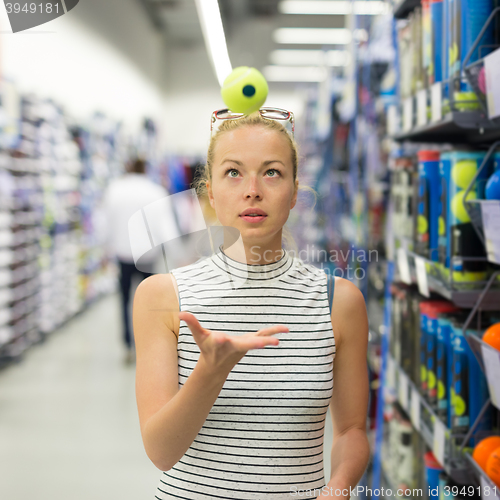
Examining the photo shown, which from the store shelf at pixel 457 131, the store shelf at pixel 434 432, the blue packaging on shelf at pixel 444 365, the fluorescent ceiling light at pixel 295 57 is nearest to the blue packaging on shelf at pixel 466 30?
the store shelf at pixel 457 131

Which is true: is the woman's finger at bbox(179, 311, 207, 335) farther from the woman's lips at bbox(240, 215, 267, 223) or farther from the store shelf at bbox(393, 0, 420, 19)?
the store shelf at bbox(393, 0, 420, 19)

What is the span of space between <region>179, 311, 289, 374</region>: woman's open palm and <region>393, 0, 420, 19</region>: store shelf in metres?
1.53

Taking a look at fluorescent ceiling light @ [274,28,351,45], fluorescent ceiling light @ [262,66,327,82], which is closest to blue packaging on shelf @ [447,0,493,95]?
fluorescent ceiling light @ [274,28,351,45]

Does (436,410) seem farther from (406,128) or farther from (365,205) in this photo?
(365,205)

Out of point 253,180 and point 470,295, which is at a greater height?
point 253,180

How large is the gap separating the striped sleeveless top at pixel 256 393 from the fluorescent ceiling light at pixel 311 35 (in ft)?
30.0

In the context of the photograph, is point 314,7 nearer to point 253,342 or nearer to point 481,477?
point 481,477

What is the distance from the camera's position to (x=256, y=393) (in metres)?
0.95

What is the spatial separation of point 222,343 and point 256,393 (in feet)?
0.93

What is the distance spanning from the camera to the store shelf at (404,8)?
1802mm

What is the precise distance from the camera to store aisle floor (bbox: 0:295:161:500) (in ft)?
8.86

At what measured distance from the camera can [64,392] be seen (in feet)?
13.2

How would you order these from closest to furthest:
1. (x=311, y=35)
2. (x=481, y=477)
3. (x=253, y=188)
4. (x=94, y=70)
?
(x=253, y=188) < (x=481, y=477) < (x=94, y=70) < (x=311, y=35)

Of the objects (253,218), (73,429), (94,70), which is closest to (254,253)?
(253,218)
